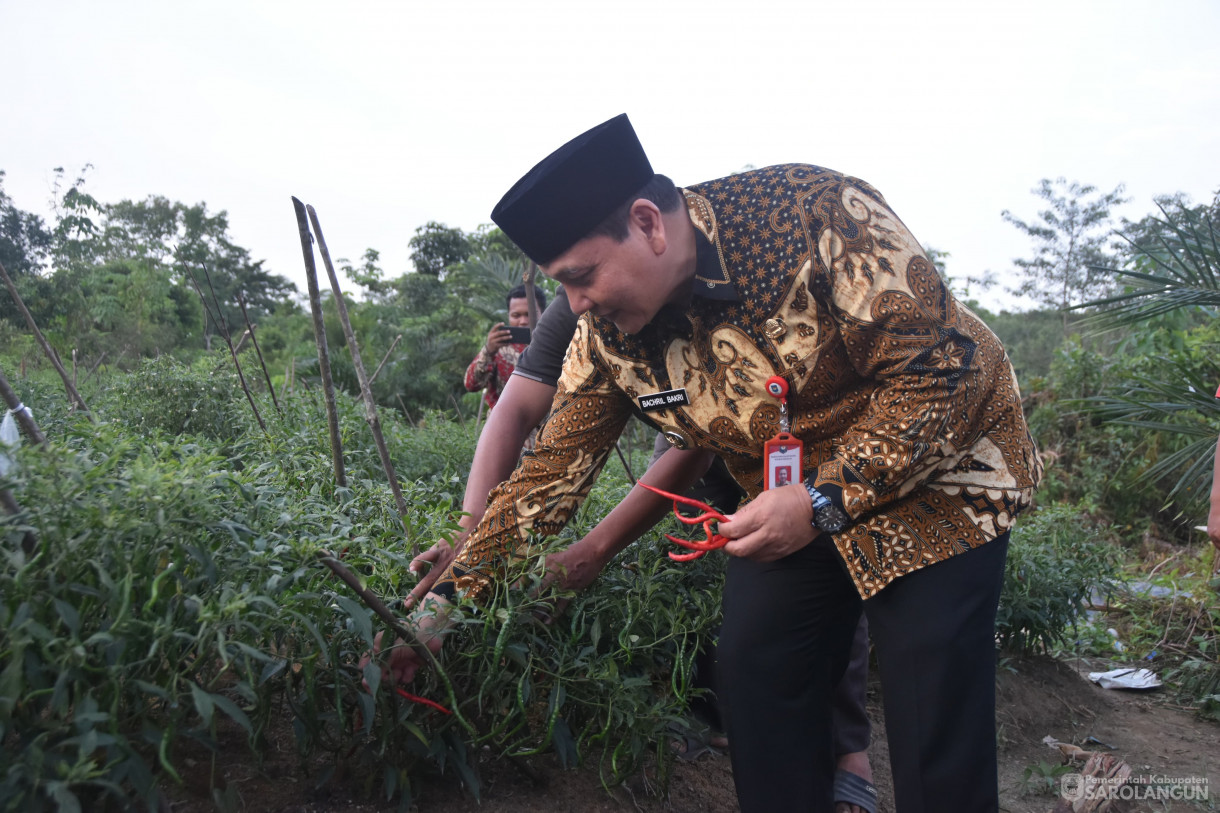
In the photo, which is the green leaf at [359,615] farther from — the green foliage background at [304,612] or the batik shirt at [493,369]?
the batik shirt at [493,369]

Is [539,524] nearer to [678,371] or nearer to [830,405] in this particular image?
[678,371]

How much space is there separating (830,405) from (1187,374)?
3.07 metres

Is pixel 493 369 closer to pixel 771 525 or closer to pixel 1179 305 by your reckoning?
pixel 1179 305

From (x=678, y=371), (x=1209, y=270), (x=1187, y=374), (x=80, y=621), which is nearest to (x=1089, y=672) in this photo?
(x=1187, y=374)

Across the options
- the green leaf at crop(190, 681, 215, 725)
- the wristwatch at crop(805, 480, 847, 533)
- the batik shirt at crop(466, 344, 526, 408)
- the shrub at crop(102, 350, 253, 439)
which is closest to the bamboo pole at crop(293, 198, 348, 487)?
the green leaf at crop(190, 681, 215, 725)

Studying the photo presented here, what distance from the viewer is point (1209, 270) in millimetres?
3631

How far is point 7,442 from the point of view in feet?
4.00

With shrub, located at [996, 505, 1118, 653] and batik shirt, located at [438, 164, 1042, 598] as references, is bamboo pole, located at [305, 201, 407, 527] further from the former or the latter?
shrub, located at [996, 505, 1118, 653]

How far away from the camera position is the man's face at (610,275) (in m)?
1.66

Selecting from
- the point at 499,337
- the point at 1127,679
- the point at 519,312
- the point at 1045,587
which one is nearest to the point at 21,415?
the point at 1045,587

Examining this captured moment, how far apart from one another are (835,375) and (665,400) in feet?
1.26

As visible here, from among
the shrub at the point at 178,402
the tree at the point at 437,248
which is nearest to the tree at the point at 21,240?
the shrub at the point at 178,402

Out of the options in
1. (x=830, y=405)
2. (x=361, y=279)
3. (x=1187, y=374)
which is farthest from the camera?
(x=361, y=279)

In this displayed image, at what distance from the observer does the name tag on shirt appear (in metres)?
1.87
